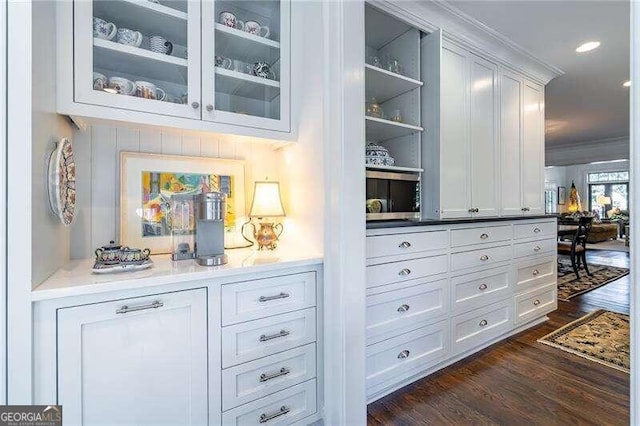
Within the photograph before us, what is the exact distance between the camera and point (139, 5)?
1360 millimetres

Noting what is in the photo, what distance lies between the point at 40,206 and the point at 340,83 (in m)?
1.27

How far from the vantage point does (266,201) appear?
1714 mm

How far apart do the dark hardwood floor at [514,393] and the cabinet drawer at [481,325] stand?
0.11 meters

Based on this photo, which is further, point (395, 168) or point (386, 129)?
point (386, 129)

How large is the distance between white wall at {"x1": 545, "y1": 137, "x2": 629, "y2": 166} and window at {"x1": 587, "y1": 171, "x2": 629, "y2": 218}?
389cm

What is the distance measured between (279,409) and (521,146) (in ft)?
9.66

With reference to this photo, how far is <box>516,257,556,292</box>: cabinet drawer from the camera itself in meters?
2.61

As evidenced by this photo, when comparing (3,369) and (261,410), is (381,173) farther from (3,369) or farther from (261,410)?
(3,369)

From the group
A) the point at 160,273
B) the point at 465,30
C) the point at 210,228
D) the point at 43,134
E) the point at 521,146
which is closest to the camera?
the point at 43,134

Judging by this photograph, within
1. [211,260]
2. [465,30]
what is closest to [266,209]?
[211,260]

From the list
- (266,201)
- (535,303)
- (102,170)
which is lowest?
(535,303)

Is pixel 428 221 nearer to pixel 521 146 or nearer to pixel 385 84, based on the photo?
pixel 385 84

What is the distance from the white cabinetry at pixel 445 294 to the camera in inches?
69.1

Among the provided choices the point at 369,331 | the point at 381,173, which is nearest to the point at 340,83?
the point at 381,173
